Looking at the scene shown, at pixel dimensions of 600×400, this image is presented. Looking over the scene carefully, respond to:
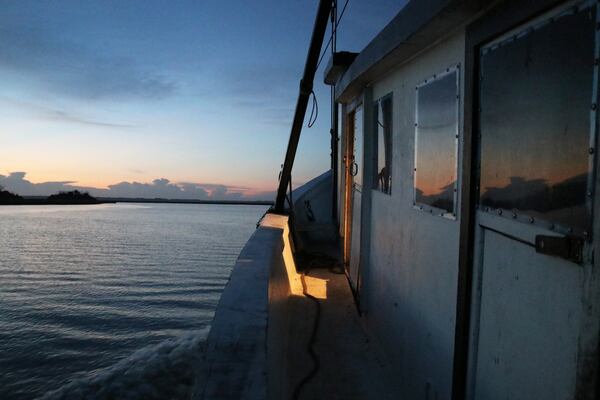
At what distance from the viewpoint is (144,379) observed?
8.80 m

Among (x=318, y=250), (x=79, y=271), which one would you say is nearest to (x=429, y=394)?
(x=318, y=250)

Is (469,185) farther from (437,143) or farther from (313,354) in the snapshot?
(313,354)

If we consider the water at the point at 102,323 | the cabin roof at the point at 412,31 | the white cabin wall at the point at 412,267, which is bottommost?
the water at the point at 102,323

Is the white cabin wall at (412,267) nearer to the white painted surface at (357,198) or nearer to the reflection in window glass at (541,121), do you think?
the reflection in window glass at (541,121)

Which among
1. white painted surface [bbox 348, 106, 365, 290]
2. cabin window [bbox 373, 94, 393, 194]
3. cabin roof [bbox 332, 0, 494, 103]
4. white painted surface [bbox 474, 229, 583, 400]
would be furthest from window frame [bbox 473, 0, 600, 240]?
white painted surface [bbox 348, 106, 365, 290]

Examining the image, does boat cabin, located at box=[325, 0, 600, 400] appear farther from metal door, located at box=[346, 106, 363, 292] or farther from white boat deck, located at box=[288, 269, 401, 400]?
metal door, located at box=[346, 106, 363, 292]

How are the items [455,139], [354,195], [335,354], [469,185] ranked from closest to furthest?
[469,185] < [455,139] < [335,354] < [354,195]

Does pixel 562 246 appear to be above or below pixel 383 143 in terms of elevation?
below

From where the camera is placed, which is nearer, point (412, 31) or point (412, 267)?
point (412, 31)

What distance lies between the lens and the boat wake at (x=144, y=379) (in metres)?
7.82

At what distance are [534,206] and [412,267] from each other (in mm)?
2068

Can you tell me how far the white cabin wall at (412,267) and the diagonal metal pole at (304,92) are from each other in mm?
2052

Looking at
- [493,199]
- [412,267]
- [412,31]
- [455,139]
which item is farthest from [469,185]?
[412,267]

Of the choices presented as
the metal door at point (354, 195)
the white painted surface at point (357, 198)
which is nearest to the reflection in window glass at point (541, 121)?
the white painted surface at point (357, 198)
